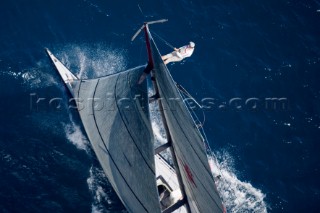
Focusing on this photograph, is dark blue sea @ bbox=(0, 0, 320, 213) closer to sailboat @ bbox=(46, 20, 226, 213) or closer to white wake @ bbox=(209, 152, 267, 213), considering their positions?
white wake @ bbox=(209, 152, 267, 213)

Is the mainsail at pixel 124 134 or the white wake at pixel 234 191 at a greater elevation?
the mainsail at pixel 124 134

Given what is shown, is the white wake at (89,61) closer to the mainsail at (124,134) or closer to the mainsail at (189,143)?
the mainsail at (124,134)

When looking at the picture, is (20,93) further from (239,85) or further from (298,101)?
(298,101)

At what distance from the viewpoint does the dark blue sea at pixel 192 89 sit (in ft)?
73.6

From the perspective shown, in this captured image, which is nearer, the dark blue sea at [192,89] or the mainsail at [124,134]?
the mainsail at [124,134]

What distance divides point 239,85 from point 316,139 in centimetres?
765

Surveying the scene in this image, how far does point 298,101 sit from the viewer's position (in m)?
28.9

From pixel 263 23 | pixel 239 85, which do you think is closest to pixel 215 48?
pixel 239 85

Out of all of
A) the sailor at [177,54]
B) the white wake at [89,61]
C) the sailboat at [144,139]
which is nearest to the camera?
the sailboat at [144,139]

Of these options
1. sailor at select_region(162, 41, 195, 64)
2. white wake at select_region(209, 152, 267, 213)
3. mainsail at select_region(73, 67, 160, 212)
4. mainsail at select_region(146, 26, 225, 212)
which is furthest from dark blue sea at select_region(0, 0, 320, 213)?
mainsail at select_region(146, 26, 225, 212)

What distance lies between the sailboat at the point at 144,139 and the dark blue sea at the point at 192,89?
3386mm

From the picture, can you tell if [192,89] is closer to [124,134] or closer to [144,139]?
[124,134]

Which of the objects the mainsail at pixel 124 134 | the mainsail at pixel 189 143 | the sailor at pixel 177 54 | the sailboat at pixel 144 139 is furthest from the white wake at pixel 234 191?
the mainsail at pixel 189 143

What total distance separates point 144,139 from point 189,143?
239 cm
